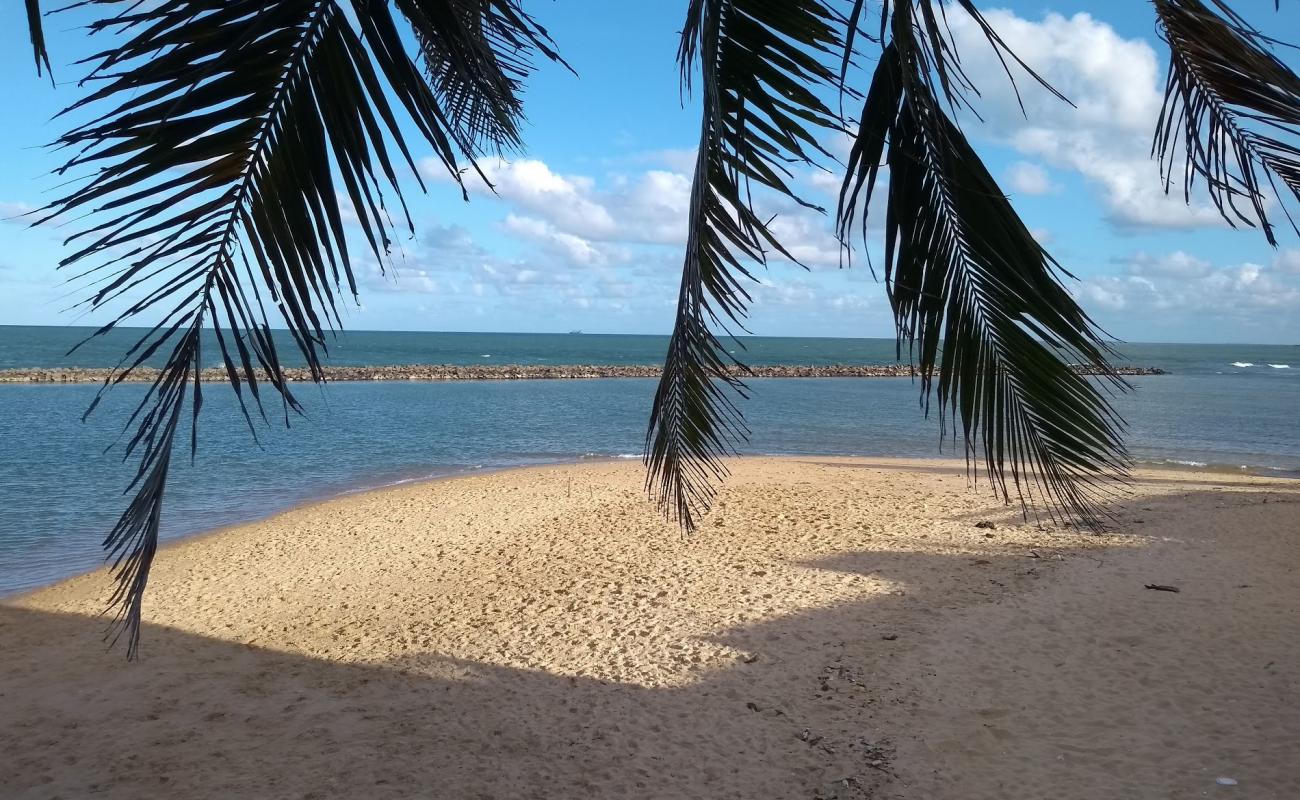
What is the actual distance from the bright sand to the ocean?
7.87 ft

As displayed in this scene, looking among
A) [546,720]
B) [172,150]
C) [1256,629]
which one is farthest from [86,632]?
[1256,629]

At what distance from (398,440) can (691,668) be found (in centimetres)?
2023

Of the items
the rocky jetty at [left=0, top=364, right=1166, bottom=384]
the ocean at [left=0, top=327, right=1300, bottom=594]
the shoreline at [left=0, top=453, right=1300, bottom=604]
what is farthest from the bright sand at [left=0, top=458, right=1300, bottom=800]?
Answer: the rocky jetty at [left=0, top=364, right=1166, bottom=384]

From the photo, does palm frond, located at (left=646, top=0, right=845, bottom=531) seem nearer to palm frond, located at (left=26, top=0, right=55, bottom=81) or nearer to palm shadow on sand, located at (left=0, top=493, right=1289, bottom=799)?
palm frond, located at (left=26, top=0, right=55, bottom=81)

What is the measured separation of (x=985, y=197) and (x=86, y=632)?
931cm

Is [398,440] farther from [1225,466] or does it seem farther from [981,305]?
[981,305]

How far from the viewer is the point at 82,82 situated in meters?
1.27

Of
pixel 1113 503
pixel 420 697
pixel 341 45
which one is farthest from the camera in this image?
pixel 1113 503

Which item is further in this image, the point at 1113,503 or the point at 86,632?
the point at 1113,503

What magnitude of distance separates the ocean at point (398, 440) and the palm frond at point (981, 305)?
3.13 meters

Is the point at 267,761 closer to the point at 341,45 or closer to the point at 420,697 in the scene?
the point at 420,697

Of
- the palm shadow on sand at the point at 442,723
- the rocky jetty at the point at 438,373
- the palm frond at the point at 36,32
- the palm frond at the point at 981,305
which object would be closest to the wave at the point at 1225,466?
the palm shadow on sand at the point at 442,723

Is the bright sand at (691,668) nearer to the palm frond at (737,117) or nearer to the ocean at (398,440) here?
the ocean at (398,440)

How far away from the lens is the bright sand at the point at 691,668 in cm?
524
